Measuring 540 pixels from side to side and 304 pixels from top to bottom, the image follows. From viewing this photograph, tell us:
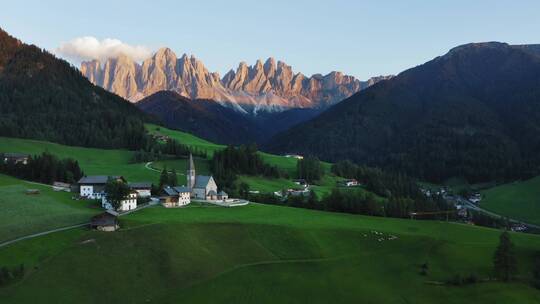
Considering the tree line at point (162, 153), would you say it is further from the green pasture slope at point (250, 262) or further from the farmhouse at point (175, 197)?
the green pasture slope at point (250, 262)

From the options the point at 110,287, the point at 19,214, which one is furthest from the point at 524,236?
the point at 19,214

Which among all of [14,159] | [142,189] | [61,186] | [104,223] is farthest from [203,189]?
[14,159]

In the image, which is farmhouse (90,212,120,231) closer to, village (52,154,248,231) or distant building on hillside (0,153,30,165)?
village (52,154,248,231)

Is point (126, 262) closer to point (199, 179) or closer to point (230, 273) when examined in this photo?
point (230, 273)

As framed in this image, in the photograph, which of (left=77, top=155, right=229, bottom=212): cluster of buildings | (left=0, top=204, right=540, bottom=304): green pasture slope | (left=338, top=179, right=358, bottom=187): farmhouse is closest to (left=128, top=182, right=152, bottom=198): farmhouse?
(left=77, top=155, right=229, bottom=212): cluster of buildings

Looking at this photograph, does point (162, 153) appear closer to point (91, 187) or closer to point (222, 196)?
point (222, 196)

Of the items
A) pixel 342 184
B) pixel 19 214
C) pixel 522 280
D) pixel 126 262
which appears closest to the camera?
pixel 126 262
